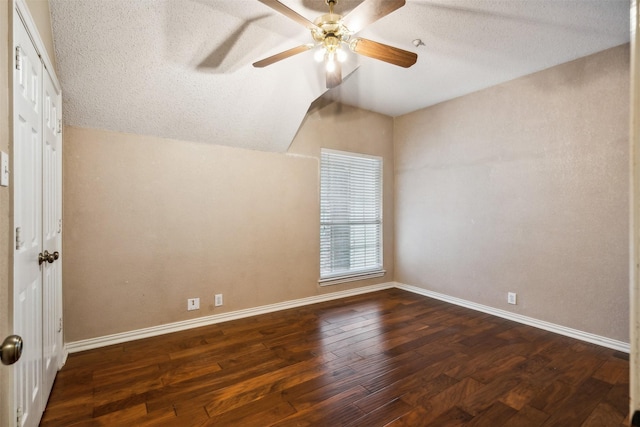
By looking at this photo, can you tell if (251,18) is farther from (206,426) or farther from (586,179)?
(586,179)

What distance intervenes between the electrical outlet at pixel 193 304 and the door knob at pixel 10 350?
250cm

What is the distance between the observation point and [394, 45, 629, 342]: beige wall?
2.80 m

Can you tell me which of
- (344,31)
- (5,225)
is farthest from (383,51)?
(5,225)

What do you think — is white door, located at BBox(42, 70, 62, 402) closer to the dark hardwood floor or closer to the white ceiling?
A: the dark hardwood floor

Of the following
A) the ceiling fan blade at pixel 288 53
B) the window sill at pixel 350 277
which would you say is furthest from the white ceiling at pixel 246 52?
the window sill at pixel 350 277

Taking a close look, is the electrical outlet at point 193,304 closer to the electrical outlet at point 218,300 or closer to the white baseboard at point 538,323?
the electrical outlet at point 218,300

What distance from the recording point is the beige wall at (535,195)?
280cm

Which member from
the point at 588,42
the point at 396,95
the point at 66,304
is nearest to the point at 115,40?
the point at 66,304

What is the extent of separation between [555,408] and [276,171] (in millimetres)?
3181

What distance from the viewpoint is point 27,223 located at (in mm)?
1542

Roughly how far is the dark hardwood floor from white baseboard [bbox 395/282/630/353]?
12cm

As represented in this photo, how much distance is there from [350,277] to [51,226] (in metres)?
3.28

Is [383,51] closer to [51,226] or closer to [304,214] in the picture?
[304,214]

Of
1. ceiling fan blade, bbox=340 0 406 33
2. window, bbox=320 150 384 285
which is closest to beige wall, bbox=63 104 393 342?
window, bbox=320 150 384 285
